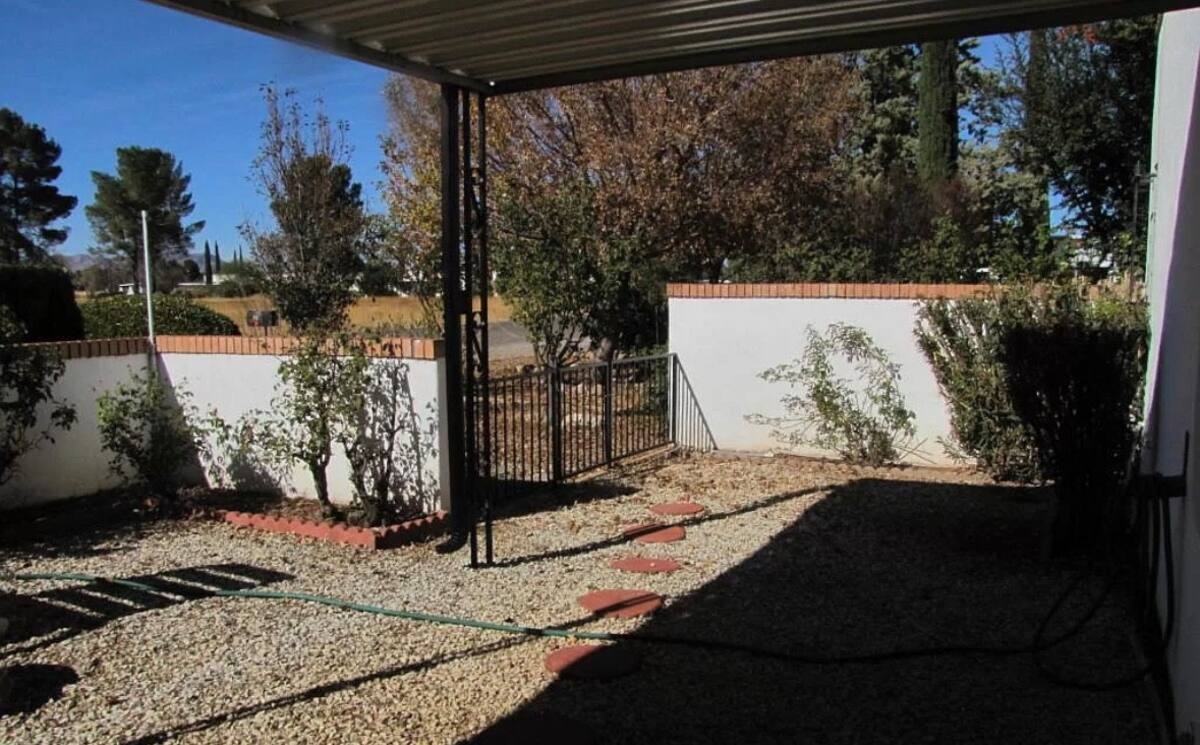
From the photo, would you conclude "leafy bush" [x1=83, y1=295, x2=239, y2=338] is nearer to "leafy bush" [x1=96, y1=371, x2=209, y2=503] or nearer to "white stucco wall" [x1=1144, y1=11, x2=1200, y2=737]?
"leafy bush" [x1=96, y1=371, x2=209, y2=503]

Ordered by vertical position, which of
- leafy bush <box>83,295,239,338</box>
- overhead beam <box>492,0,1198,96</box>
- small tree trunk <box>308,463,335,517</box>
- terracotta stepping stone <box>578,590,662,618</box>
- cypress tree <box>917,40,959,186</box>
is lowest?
terracotta stepping stone <box>578,590,662,618</box>

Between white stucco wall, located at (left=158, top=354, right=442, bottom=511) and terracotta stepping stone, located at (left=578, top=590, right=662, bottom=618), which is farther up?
white stucco wall, located at (left=158, top=354, right=442, bottom=511)

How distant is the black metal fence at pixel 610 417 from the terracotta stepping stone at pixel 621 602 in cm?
321

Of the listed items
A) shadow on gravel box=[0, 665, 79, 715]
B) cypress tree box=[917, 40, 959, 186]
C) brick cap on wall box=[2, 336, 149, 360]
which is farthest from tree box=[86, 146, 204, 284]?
shadow on gravel box=[0, 665, 79, 715]

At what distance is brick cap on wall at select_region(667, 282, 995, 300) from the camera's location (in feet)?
24.3

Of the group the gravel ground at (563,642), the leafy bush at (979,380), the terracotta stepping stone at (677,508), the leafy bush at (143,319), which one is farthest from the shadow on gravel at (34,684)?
the leafy bush at (143,319)

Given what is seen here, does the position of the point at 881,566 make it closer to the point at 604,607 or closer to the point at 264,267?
the point at 604,607

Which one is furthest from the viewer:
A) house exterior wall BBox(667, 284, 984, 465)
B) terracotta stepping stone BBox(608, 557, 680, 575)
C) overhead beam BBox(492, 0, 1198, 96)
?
house exterior wall BBox(667, 284, 984, 465)

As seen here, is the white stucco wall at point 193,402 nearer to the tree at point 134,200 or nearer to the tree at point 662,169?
the tree at point 662,169

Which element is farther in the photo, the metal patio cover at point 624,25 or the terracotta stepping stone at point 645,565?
the terracotta stepping stone at point 645,565

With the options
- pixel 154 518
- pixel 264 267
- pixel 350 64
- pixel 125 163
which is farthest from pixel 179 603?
pixel 125 163

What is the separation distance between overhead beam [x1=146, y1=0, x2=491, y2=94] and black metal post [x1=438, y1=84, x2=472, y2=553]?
5.2 inches

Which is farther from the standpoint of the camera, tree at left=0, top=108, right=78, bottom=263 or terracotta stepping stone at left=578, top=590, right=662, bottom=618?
tree at left=0, top=108, right=78, bottom=263

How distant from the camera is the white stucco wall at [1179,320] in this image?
273 cm
